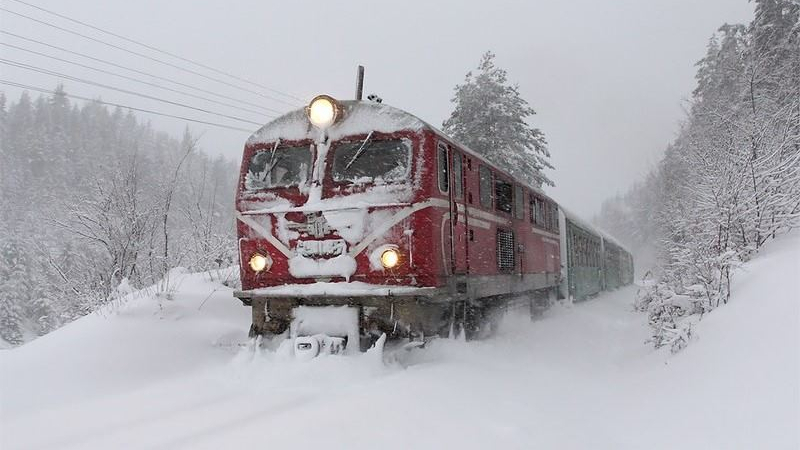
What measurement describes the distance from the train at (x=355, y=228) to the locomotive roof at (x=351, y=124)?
1 centimetres

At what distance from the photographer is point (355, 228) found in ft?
19.7

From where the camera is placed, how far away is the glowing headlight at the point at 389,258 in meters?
5.89

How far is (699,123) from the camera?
985 inches

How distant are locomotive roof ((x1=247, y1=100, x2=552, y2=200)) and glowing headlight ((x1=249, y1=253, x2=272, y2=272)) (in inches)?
58.7

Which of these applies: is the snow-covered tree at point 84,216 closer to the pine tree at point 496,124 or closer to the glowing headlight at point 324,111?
the glowing headlight at point 324,111

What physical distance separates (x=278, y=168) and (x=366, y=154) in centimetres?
119

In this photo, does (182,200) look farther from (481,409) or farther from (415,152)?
(481,409)

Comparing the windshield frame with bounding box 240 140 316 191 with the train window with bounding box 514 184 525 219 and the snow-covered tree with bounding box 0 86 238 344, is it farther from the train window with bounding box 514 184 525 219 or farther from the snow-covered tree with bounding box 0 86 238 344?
the train window with bounding box 514 184 525 219

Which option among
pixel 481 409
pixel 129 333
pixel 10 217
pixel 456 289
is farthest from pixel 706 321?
pixel 10 217

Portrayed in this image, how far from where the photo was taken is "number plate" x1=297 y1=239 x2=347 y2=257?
6031 mm

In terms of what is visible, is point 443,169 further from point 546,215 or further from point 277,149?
point 546,215

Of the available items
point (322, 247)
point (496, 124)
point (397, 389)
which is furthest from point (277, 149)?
point (496, 124)

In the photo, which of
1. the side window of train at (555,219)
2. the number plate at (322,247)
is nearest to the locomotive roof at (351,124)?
the number plate at (322,247)

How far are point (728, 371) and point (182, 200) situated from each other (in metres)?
13.1
